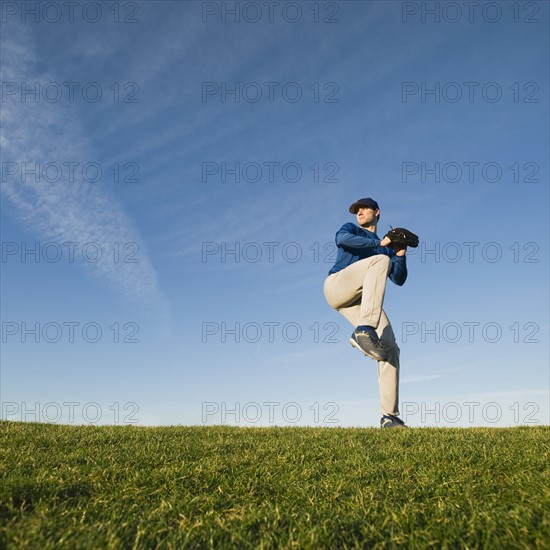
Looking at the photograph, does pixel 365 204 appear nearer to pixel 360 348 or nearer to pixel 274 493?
pixel 360 348

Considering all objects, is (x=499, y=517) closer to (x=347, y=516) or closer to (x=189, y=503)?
(x=347, y=516)

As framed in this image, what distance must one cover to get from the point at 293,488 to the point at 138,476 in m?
1.48

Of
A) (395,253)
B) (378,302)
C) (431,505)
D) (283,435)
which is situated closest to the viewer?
(431,505)

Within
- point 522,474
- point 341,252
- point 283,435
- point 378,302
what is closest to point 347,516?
point 522,474

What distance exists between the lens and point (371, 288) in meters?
9.04

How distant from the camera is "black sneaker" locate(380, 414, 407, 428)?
360 inches

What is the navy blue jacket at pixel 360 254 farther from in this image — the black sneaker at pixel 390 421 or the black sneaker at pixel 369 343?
the black sneaker at pixel 390 421

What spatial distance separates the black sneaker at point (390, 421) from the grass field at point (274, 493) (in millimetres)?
2560

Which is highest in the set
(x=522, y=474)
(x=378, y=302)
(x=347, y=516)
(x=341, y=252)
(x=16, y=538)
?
(x=341, y=252)

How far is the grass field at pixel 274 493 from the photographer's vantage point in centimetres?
333

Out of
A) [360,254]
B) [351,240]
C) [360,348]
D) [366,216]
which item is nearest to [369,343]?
[360,348]

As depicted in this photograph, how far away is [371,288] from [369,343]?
1.03 meters

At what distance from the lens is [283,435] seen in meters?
7.51

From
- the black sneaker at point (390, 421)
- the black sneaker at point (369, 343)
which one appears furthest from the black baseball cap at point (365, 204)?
the black sneaker at point (390, 421)
